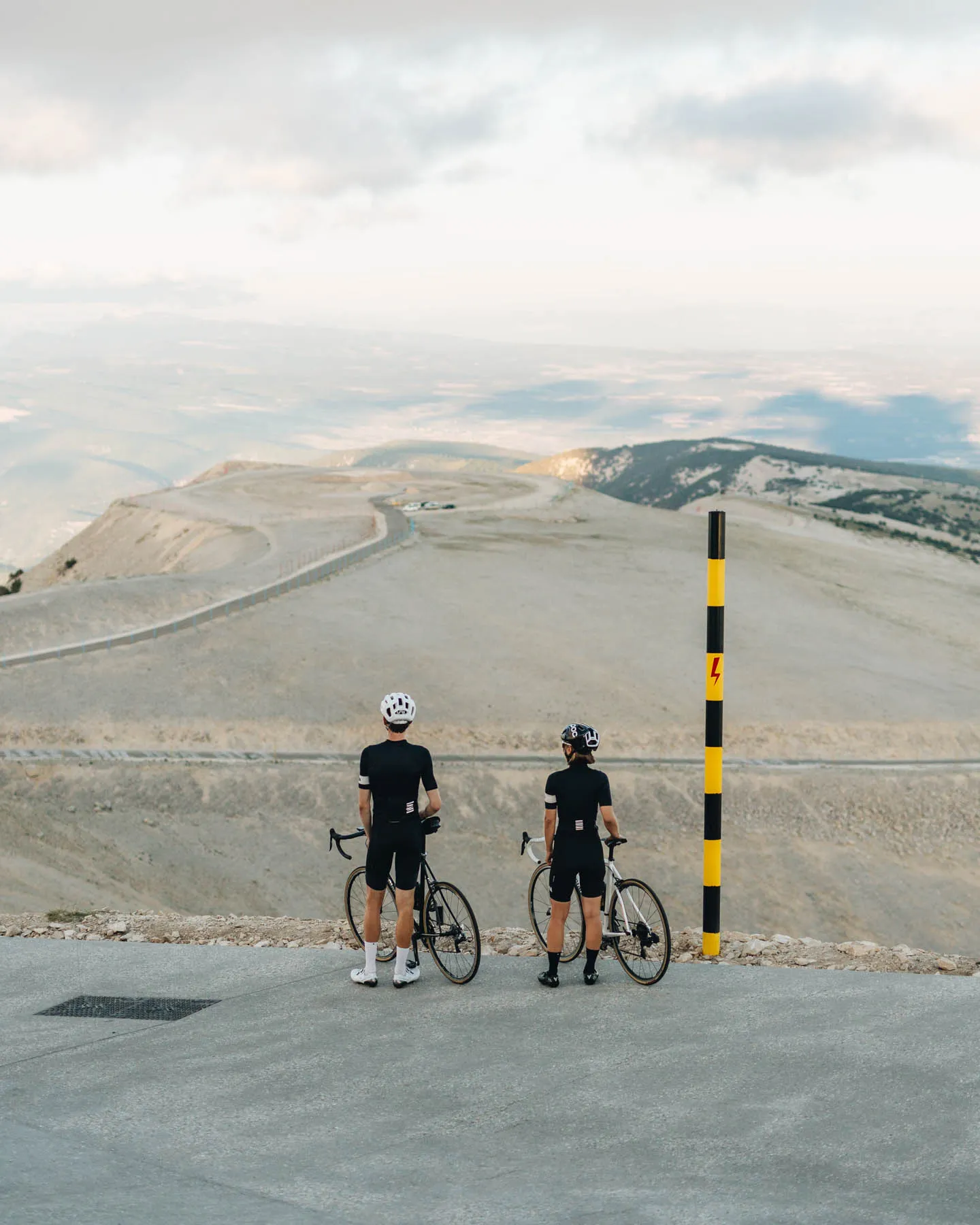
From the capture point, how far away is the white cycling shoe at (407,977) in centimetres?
1023

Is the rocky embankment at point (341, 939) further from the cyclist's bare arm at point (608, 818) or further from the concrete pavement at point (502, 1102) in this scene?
the cyclist's bare arm at point (608, 818)

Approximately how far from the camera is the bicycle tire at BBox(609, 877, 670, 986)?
10078 millimetres

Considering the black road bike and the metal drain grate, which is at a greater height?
the black road bike

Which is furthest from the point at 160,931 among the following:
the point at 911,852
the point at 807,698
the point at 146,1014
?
the point at 807,698

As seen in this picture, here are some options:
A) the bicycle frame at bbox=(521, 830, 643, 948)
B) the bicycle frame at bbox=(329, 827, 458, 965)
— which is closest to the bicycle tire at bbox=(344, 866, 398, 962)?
the bicycle frame at bbox=(329, 827, 458, 965)

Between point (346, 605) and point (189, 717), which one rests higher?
point (346, 605)

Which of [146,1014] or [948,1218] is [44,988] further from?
[948,1218]

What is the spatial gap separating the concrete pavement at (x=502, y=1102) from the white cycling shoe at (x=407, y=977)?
8cm

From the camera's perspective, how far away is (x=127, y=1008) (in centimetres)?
1010

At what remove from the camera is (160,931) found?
13.3m

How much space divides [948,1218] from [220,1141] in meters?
4.00

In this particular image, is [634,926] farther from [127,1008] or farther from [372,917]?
[127,1008]

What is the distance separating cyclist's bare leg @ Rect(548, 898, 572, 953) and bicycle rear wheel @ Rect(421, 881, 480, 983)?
625 mm

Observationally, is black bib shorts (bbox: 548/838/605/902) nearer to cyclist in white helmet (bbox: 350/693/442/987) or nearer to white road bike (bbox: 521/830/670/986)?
white road bike (bbox: 521/830/670/986)
